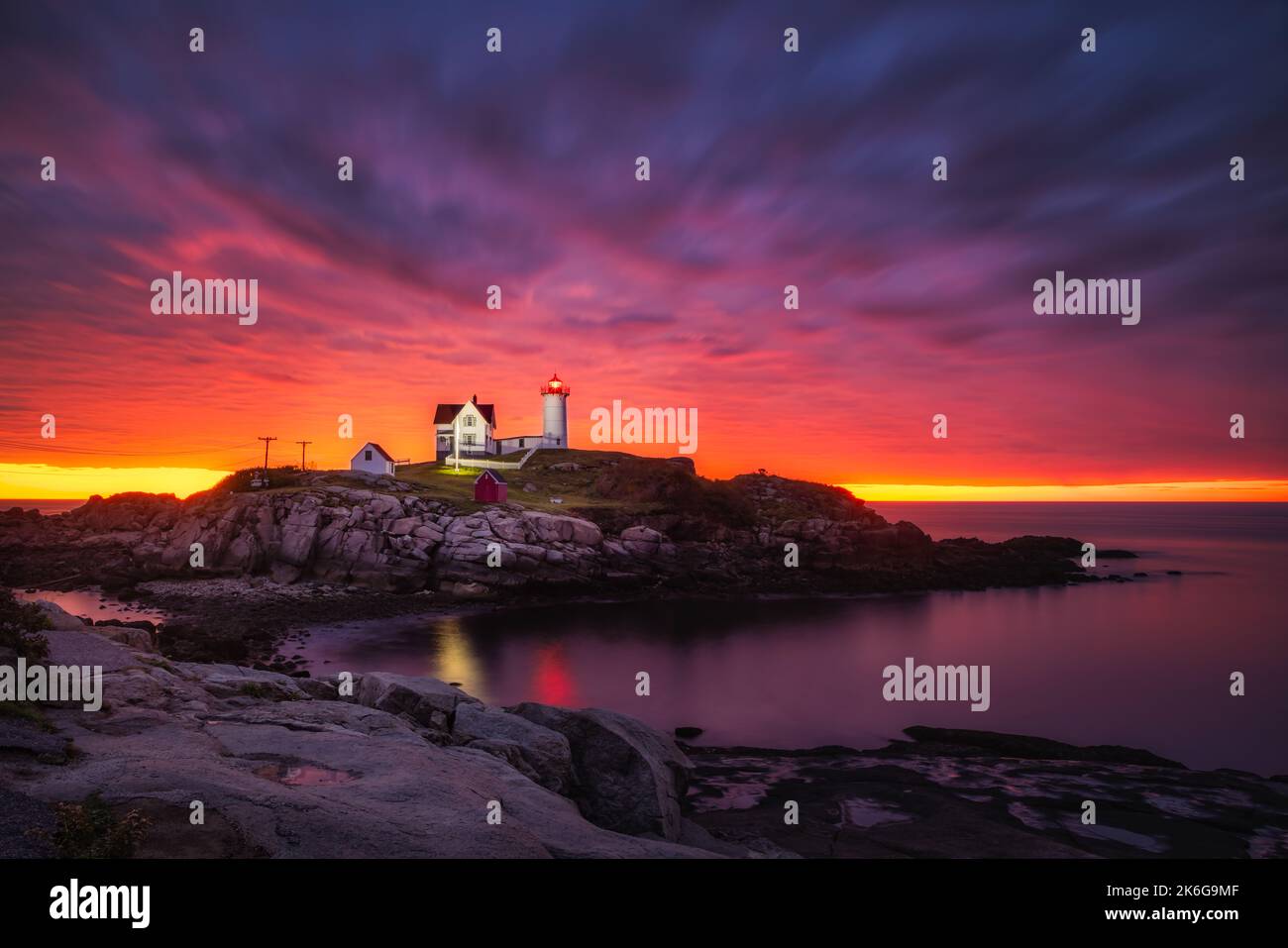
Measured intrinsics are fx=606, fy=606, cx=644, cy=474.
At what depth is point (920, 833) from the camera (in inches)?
609

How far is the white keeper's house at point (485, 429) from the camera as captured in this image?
87438 millimetres

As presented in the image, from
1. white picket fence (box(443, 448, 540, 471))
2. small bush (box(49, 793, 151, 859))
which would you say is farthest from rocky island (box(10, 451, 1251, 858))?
white picket fence (box(443, 448, 540, 471))

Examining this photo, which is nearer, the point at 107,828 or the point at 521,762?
the point at 107,828

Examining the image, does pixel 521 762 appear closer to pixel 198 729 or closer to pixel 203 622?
pixel 198 729

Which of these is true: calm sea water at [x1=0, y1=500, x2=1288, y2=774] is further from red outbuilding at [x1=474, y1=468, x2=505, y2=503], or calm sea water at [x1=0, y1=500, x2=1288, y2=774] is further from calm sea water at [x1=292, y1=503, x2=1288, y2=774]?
red outbuilding at [x1=474, y1=468, x2=505, y2=503]

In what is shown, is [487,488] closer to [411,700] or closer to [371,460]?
[371,460]

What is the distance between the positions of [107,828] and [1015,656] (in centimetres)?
4800

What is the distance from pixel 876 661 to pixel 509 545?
103ft

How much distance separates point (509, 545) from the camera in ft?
179

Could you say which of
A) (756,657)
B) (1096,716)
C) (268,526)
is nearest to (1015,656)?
(1096,716)

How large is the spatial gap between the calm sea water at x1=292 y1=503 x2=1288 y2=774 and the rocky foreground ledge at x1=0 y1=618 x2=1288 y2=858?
5.58m

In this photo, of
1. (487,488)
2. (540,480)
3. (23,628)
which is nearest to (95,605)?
(487,488)

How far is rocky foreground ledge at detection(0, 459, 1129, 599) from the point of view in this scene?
167ft
